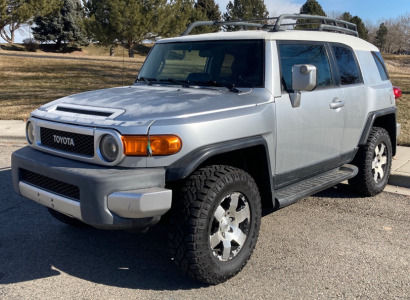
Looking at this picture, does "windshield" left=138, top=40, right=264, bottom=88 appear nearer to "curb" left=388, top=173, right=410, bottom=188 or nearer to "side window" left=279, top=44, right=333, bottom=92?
"side window" left=279, top=44, right=333, bottom=92

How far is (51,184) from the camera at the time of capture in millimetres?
3482

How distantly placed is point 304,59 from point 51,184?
262 centimetres

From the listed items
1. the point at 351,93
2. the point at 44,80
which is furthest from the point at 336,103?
the point at 44,80

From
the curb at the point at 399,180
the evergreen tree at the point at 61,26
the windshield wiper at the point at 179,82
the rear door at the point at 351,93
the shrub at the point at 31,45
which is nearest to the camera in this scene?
the windshield wiper at the point at 179,82

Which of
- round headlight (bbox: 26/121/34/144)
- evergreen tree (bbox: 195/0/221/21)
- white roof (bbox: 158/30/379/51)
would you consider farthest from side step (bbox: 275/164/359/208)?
evergreen tree (bbox: 195/0/221/21)

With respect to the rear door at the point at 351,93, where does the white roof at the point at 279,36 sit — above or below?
above

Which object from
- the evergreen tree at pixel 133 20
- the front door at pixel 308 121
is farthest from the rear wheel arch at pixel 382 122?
the evergreen tree at pixel 133 20

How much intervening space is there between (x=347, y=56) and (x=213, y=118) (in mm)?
2531

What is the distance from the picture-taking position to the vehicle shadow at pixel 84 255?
→ 3.62 meters

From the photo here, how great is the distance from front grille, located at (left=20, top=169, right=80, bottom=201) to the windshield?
1.57 meters

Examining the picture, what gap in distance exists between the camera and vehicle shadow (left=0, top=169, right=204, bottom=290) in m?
3.62

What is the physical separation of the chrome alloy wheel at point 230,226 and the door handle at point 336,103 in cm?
157

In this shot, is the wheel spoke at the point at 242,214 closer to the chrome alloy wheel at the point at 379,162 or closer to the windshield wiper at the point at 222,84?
the windshield wiper at the point at 222,84

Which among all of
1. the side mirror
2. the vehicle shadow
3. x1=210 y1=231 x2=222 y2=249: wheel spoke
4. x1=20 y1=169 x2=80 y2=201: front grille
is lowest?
the vehicle shadow
